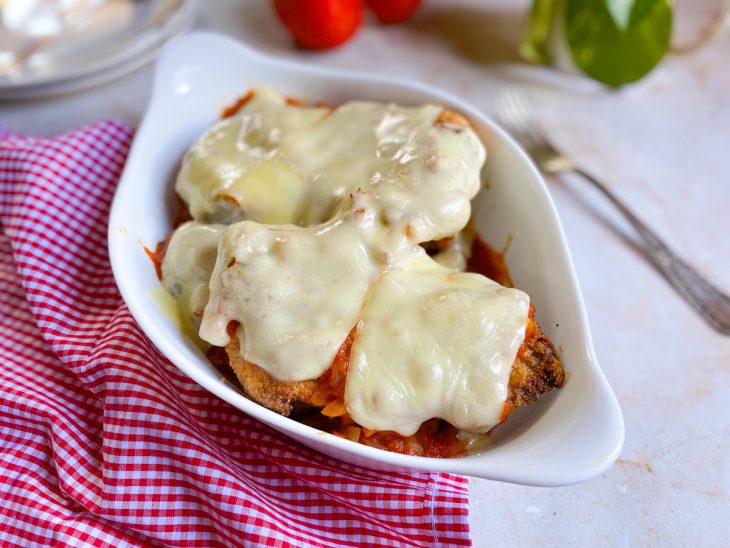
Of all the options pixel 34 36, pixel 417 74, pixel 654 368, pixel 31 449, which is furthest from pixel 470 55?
pixel 31 449

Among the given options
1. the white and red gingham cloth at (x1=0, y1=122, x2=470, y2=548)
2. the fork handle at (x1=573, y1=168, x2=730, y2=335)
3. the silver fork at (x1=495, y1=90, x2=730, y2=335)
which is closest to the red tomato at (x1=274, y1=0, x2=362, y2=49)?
the silver fork at (x1=495, y1=90, x2=730, y2=335)

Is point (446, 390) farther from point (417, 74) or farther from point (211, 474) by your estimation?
point (417, 74)

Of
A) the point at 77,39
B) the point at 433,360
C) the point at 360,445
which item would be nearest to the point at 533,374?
the point at 433,360

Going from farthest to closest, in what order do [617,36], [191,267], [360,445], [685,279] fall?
[617,36] < [685,279] < [191,267] < [360,445]

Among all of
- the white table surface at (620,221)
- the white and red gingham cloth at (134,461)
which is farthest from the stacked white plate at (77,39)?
the white and red gingham cloth at (134,461)

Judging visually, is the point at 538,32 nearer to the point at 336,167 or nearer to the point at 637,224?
the point at 637,224

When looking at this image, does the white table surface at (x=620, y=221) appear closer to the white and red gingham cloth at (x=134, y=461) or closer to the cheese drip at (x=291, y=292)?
the white and red gingham cloth at (x=134, y=461)
